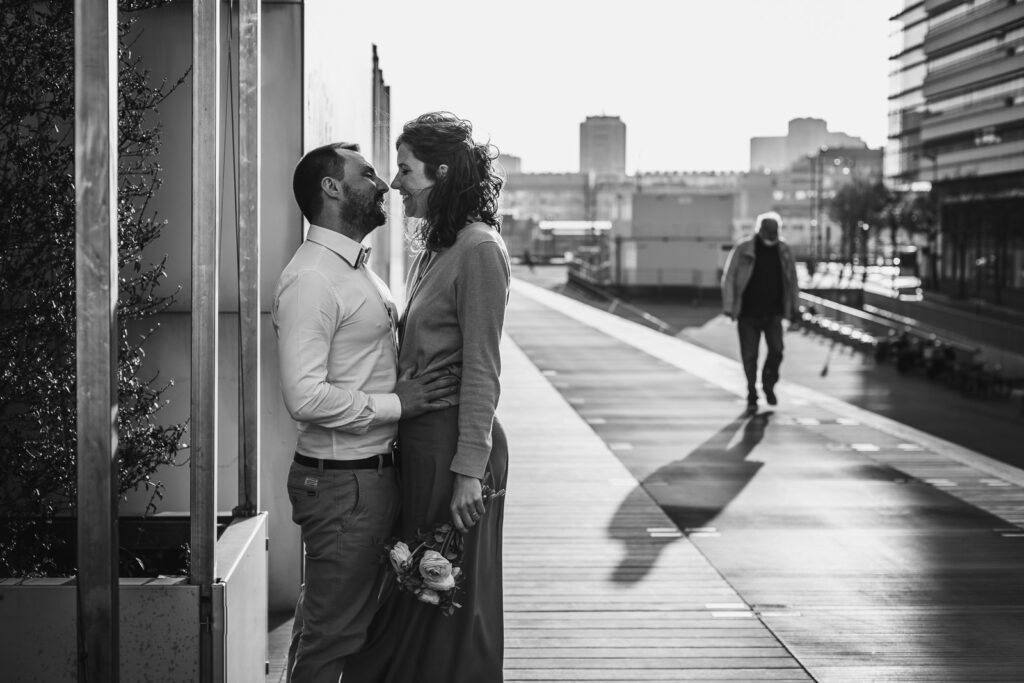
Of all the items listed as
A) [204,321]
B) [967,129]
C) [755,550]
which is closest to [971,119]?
[967,129]

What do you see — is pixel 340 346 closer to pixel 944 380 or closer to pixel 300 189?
pixel 300 189

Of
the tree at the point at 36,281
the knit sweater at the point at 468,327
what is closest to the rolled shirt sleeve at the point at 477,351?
the knit sweater at the point at 468,327

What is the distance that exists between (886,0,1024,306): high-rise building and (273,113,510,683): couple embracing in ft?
154

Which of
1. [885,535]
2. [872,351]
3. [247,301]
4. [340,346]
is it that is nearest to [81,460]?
[340,346]

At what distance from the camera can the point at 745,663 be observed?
15.6ft

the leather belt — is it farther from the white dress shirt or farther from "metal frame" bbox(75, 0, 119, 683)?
"metal frame" bbox(75, 0, 119, 683)

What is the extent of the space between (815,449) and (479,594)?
661 cm

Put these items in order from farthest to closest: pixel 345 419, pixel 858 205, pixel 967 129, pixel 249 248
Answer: pixel 858 205
pixel 967 129
pixel 249 248
pixel 345 419

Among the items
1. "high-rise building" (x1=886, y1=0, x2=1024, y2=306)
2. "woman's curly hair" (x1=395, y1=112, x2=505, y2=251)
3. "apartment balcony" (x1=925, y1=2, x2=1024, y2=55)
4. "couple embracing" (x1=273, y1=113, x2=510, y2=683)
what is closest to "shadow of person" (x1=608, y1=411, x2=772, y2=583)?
"couple embracing" (x1=273, y1=113, x2=510, y2=683)

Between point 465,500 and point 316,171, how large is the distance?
872 millimetres

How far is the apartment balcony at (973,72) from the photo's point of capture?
70.6m

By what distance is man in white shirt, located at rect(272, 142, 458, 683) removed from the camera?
3.26 metres

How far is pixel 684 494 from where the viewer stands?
26.1ft

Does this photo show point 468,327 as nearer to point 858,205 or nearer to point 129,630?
point 129,630
